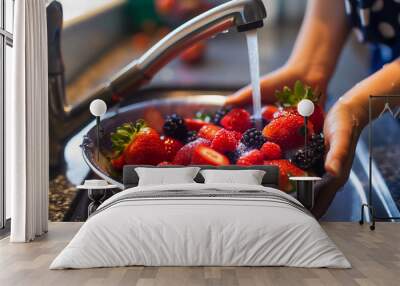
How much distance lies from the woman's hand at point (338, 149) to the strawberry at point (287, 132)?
0.28 m

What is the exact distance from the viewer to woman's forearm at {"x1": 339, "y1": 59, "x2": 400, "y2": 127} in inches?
282

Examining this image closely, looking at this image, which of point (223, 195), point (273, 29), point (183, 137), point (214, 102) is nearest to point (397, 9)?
point (273, 29)

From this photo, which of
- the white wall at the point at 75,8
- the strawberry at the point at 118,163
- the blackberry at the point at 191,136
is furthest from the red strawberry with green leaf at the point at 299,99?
the white wall at the point at 75,8

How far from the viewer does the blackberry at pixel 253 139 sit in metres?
7.02

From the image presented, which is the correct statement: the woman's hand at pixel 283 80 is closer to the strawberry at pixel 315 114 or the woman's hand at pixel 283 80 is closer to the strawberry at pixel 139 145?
the strawberry at pixel 315 114

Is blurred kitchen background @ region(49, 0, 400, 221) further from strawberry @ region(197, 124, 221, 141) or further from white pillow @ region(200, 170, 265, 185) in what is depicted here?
white pillow @ region(200, 170, 265, 185)

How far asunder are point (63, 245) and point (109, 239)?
1311mm

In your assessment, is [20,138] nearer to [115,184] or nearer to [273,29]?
[115,184]

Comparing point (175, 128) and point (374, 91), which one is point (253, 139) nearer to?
point (175, 128)

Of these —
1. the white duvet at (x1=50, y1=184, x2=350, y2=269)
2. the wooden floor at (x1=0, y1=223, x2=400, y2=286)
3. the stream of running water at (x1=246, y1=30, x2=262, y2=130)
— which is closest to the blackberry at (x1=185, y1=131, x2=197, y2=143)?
the stream of running water at (x1=246, y1=30, x2=262, y2=130)

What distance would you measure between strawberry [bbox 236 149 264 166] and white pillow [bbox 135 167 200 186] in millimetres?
614

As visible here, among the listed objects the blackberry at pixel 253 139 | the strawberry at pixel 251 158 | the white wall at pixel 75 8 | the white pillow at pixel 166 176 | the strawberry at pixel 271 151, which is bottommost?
the white pillow at pixel 166 176

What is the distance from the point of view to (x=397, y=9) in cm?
721

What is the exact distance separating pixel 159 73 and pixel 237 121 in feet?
3.44
